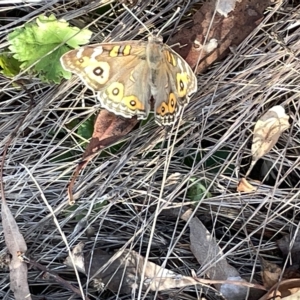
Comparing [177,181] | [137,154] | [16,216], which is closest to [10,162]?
[16,216]

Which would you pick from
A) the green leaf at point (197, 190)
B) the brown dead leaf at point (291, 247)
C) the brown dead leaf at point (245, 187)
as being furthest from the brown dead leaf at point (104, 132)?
the brown dead leaf at point (291, 247)

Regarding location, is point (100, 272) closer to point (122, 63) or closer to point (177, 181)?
point (177, 181)

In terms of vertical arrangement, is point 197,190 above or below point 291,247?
above

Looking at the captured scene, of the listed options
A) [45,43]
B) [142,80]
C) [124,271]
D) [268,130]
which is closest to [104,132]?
[142,80]

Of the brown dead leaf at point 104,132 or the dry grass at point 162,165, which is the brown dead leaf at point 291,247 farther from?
the brown dead leaf at point 104,132

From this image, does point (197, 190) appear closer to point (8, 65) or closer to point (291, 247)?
point (291, 247)

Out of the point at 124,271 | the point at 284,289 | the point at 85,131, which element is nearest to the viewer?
the point at 284,289

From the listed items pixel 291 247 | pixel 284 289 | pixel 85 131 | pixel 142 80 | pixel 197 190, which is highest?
pixel 142 80
